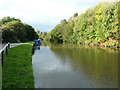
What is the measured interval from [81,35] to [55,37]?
28.7 metres

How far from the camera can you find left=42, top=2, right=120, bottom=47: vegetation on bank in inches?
1375

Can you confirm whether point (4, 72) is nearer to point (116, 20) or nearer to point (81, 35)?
point (116, 20)

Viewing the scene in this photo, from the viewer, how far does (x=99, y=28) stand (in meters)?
42.5

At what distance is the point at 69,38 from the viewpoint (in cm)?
6956

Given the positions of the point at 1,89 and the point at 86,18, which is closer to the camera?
the point at 1,89

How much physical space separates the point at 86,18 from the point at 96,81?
1831 inches

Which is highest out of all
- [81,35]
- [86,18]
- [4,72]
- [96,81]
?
[86,18]

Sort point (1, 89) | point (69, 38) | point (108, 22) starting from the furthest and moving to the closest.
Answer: point (69, 38)
point (108, 22)
point (1, 89)

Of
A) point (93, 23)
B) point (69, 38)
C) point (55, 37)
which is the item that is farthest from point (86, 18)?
point (55, 37)

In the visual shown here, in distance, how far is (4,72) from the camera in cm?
862

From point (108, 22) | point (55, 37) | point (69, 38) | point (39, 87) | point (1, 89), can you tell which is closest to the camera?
point (1, 89)

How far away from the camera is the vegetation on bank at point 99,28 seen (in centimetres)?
3491

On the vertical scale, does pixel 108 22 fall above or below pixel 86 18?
below

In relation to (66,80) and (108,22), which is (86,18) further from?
(66,80)
